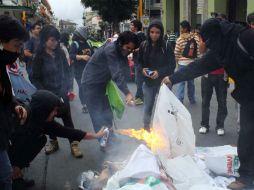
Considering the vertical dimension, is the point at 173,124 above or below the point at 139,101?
above

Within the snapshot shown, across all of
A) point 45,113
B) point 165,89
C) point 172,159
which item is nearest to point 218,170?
point 172,159

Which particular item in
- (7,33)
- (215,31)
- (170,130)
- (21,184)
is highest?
(7,33)

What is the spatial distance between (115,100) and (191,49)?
3720 mm

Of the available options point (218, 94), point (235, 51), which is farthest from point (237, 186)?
point (218, 94)

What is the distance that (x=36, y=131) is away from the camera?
4.21 metres

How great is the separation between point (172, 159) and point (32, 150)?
4.77 feet

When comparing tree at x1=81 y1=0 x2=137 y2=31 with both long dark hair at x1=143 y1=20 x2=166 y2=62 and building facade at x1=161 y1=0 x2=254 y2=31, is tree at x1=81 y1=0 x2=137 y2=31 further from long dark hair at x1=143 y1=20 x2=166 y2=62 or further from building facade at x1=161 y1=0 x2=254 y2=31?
long dark hair at x1=143 y1=20 x2=166 y2=62

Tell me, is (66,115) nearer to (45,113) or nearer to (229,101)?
(45,113)

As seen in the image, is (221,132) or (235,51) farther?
(221,132)

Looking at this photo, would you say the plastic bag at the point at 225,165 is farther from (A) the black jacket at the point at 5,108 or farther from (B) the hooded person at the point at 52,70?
(A) the black jacket at the point at 5,108

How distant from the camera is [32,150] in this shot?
4.33 metres

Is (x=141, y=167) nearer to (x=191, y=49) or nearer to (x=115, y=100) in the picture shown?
(x=115, y=100)

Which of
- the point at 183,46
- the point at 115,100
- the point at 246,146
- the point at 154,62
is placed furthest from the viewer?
the point at 183,46

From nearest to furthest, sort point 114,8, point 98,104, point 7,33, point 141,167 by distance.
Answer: point 7,33
point 141,167
point 98,104
point 114,8
